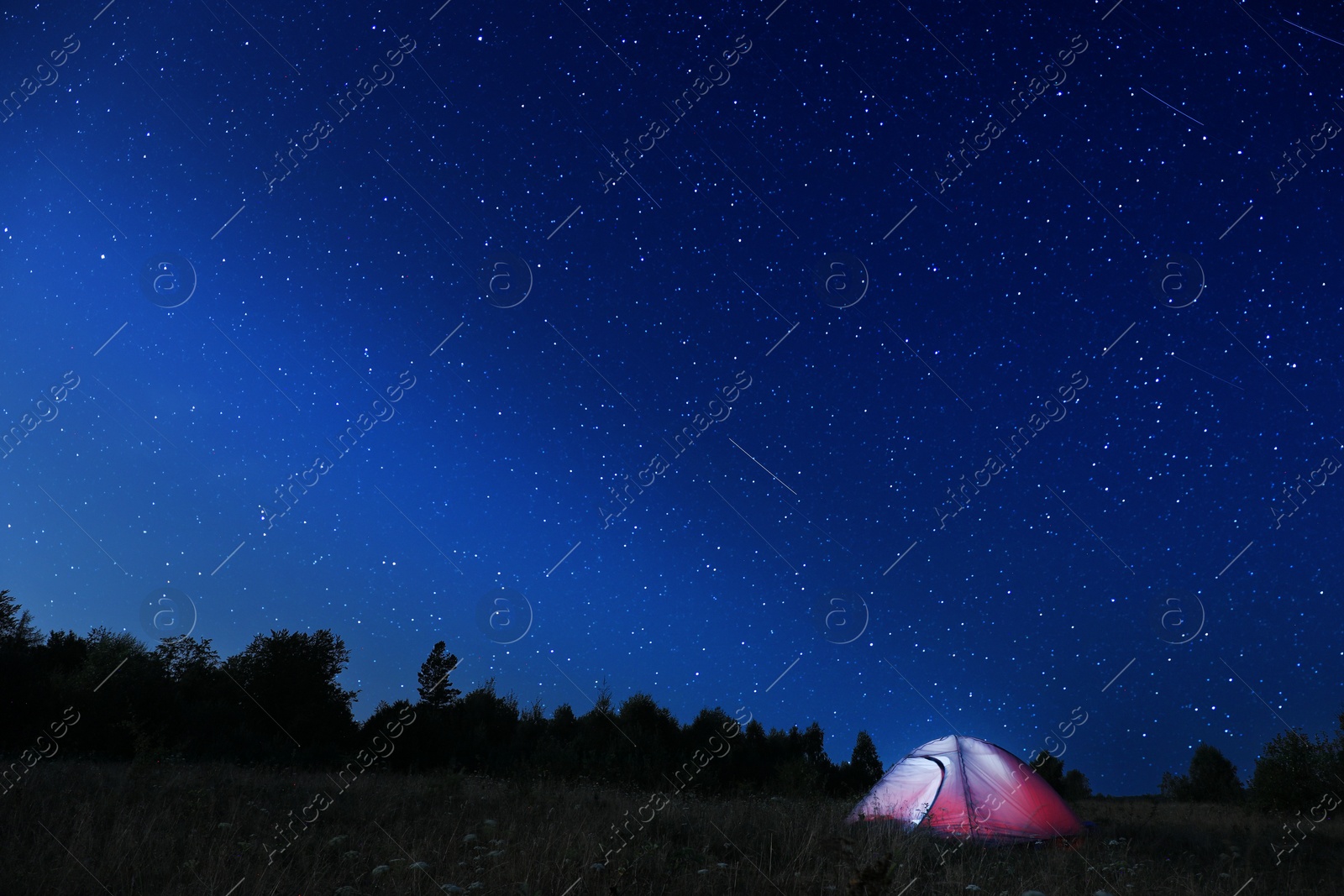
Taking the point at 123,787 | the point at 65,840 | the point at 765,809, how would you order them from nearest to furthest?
the point at 65,840 < the point at 123,787 < the point at 765,809

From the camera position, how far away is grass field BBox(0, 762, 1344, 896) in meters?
5.38

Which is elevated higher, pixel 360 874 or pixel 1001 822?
pixel 360 874

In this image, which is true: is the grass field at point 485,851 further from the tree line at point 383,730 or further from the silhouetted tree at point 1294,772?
the silhouetted tree at point 1294,772

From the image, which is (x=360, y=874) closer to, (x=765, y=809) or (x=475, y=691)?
(x=765, y=809)

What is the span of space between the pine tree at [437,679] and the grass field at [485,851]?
18092mm

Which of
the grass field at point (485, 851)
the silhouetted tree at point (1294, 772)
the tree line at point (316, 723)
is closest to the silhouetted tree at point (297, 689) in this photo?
the tree line at point (316, 723)

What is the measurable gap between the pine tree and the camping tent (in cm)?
2094

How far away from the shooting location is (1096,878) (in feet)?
23.5

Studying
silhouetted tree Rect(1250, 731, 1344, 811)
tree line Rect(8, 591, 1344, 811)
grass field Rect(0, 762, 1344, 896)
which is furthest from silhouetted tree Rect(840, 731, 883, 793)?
grass field Rect(0, 762, 1344, 896)

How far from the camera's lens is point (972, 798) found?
11.4 meters

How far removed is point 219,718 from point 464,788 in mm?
18069

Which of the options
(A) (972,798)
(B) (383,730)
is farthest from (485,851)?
(B) (383,730)

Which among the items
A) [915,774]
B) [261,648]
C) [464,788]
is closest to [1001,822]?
[915,774]

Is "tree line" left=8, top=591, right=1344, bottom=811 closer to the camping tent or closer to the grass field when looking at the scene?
the camping tent
